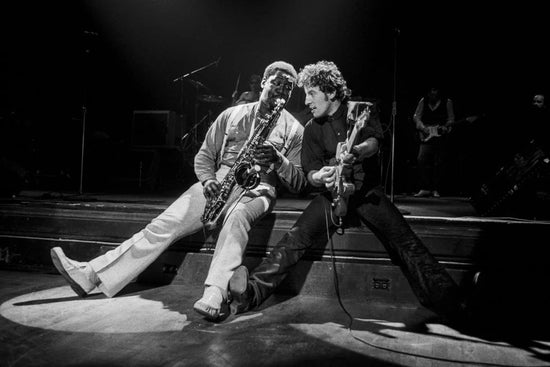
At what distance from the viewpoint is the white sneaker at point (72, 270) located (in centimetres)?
251

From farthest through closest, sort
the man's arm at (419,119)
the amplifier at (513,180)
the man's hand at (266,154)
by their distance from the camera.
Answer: the man's arm at (419,119) < the amplifier at (513,180) < the man's hand at (266,154)

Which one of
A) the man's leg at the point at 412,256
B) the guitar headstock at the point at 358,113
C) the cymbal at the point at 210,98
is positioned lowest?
the man's leg at the point at 412,256

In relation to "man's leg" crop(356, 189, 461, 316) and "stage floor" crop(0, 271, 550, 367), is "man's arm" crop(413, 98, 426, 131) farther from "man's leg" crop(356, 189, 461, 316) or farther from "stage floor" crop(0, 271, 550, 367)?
"stage floor" crop(0, 271, 550, 367)

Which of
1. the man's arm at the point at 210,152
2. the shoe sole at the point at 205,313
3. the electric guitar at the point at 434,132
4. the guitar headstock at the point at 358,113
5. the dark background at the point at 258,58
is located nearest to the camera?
the shoe sole at the point at 205,313

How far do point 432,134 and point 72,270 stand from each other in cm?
531

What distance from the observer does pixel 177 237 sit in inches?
106

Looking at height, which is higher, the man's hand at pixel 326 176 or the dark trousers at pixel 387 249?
the man's hand at pixel 326 176

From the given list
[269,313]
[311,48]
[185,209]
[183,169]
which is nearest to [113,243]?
[185,209]

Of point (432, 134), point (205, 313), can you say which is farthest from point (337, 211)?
point (432, 134)

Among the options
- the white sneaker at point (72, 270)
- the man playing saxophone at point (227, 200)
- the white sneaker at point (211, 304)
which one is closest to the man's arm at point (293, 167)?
the man playing saxophone at point (227, 200)

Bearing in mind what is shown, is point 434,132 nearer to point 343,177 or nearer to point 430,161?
point 430,161

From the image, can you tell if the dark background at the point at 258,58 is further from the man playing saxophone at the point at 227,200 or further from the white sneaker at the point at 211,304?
the white sneaker at the point at 211,304

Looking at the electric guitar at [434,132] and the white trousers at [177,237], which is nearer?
the white trousers at [177,237]

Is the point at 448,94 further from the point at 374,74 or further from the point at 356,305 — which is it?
the point at 356,305
